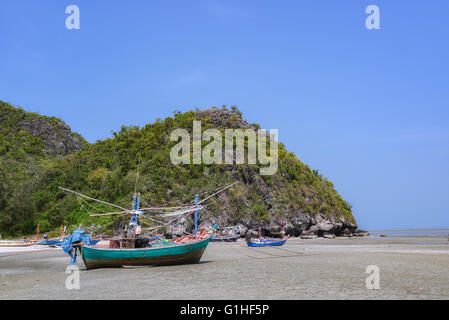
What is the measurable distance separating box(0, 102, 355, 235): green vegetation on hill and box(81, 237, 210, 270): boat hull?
1374 inches

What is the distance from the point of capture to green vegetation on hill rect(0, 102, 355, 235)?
196 ft

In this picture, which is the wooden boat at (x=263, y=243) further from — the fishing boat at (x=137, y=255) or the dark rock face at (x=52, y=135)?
the dark rock face at (x=52, y=135)

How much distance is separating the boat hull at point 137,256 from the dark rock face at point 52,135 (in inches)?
3274

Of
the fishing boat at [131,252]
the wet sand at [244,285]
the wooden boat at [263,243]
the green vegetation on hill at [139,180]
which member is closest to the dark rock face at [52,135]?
the green vegetation on hill at [139,180]

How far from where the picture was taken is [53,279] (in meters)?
16.7

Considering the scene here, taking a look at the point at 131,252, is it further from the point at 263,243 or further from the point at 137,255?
the point at 263,243

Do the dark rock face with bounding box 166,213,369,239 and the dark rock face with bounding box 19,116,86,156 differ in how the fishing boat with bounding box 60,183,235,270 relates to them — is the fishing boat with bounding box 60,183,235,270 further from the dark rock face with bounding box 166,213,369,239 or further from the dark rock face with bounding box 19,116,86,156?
the dark rock face with bounding box 19,116,86,156

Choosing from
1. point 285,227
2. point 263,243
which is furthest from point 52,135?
point 263,243

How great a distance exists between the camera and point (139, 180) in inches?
2601

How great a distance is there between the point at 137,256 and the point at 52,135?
299ft
